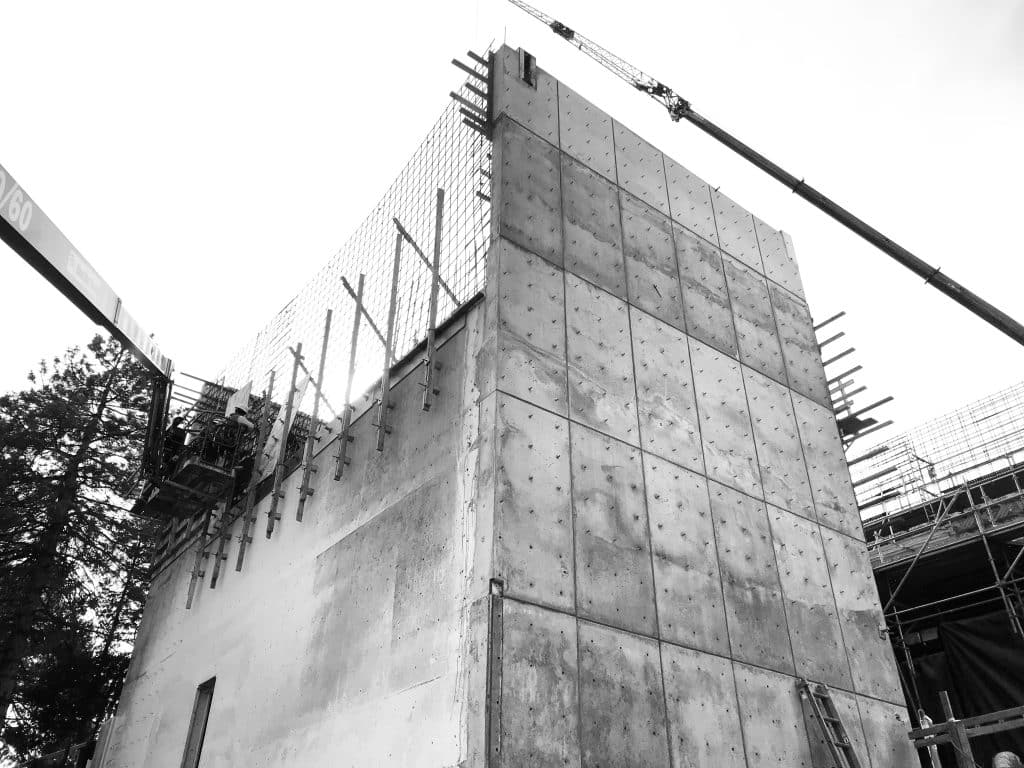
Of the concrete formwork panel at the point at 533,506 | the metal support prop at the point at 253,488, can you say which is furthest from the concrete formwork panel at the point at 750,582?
the metal support prop at the point at 253,488

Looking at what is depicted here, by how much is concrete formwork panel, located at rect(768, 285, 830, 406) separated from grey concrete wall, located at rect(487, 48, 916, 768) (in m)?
0.06

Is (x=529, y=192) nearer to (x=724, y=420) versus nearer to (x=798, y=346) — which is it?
(x=724, y=420)

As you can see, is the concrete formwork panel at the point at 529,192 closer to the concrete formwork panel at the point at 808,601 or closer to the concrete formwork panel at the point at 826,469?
the concrete formwork panel at the point at 808,601

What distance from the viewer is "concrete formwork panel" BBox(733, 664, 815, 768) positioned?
31.2 ft

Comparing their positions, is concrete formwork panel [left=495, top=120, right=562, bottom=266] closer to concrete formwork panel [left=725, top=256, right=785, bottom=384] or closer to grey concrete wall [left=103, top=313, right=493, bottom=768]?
grey concrete wall [left=103, top=313, right=493, bottom=768]

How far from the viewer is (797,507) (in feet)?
40.8

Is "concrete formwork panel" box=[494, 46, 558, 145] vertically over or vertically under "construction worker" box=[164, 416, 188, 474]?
over

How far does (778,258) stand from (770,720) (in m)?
9.59

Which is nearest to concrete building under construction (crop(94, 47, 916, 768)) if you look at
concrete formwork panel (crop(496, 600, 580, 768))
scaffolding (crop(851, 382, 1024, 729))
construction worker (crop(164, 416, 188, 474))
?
concrete formwork panel (crop(496, 600, 580, 768))

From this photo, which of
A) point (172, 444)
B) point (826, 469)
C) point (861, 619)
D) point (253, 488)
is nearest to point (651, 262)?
point (826, 469)

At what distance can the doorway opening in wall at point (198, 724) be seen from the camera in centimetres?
1372

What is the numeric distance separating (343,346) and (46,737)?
55.4 feet

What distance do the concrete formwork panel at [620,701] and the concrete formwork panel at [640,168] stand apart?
8083 mm

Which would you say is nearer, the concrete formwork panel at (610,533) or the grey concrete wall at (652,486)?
the grey concrete wall at (652,486)
